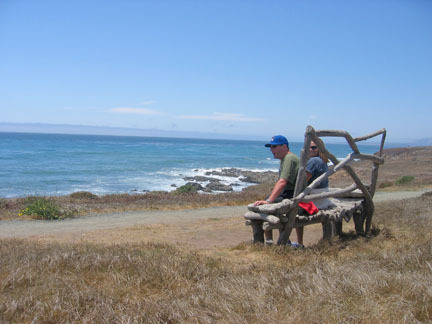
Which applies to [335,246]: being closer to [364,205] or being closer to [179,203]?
[364,205]

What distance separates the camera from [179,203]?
55.0 ft

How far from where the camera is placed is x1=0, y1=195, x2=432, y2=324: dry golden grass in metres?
3.17

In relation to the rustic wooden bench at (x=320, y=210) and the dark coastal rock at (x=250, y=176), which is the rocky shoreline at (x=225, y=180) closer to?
the dark coastal rock at (x=250, y=176)

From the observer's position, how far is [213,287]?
12.6ft

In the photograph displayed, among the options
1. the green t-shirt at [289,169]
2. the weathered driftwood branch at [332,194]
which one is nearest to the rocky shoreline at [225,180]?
the weathered driftwood branch at [332,194]

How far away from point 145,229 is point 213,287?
19.6 ft

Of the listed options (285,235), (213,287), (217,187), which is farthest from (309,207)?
(217,187)

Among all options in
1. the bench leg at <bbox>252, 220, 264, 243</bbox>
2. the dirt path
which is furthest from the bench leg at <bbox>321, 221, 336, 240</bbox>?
the bench leg at <bbox>252, 220, 264, 243</bbox>

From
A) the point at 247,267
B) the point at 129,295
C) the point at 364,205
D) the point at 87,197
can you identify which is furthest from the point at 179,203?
the point at 129,295

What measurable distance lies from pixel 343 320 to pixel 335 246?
119 inches

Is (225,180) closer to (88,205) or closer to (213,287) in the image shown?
(88,205)

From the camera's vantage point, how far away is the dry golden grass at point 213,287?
317 centimetres

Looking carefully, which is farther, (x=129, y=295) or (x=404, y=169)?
(x=404, y=169)

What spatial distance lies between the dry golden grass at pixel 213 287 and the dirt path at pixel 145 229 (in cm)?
226
